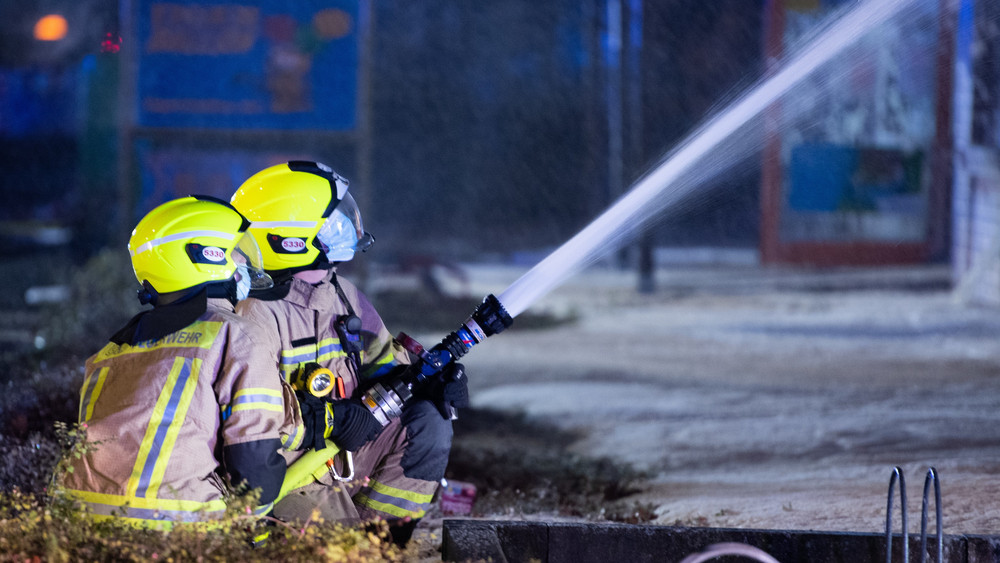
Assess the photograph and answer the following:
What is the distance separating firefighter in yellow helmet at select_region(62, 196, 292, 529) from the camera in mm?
2963

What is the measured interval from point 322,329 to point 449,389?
1.72ft

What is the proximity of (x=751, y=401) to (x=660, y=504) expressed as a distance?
2.74 meters

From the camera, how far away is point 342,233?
394 cm

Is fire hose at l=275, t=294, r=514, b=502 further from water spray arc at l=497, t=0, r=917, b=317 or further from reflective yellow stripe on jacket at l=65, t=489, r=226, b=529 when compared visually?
reflective yellow stripe on jacket at l=65, t=489, r=226, b=529

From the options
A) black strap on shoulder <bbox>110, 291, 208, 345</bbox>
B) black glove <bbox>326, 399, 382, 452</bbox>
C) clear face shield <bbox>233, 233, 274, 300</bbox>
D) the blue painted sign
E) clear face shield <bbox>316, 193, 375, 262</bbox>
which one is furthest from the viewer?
the blue painted sign

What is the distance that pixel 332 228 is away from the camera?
3908mm

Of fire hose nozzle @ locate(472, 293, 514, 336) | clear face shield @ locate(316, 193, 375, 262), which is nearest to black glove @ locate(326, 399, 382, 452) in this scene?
fire hose nozzle @ locate(472, 293, 514, 336)

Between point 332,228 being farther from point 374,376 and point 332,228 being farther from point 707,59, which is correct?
point 707,59

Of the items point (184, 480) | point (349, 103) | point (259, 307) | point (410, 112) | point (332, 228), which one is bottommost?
point (184, 480)

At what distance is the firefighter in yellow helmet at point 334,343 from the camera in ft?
12.1

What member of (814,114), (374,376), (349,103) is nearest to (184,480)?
(374,376)

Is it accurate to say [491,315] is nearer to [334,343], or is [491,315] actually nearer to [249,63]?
[334,343]

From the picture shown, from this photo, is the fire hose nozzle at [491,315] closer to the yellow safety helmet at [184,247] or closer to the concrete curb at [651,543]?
the concrete curb at [651,543]

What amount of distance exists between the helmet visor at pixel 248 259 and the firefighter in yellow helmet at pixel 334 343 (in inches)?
4.8
